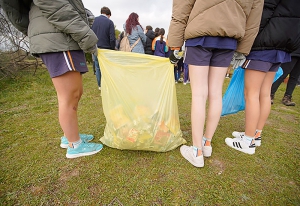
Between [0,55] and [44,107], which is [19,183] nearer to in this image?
[44,107]

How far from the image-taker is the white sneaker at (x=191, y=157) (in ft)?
4.02

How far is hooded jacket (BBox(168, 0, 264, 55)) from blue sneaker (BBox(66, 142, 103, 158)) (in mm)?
1149

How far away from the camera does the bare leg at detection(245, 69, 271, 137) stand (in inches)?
51.1

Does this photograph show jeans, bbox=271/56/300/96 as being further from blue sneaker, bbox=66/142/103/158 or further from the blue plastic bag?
blue sneaker, bbox=66/142/103/158

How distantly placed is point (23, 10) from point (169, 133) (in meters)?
1.41

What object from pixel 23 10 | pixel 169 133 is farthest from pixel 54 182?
pixel 23 10

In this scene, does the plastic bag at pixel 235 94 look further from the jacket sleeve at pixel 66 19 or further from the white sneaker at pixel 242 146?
the jacket sleeve at pixel 66 19

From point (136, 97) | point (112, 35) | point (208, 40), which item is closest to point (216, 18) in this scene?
point (208, 40)

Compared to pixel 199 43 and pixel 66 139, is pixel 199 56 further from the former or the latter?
pixel 66 139

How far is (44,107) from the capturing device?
2.42 metres

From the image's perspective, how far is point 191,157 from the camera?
1.28 metres

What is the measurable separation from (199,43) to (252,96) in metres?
0.73

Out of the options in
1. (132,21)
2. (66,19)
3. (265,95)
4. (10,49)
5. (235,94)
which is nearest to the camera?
(66,19)

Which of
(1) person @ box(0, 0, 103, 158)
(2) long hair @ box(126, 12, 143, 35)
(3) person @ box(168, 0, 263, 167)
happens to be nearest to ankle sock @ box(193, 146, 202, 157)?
(3) person @ box(168, 0, 263, 167)
